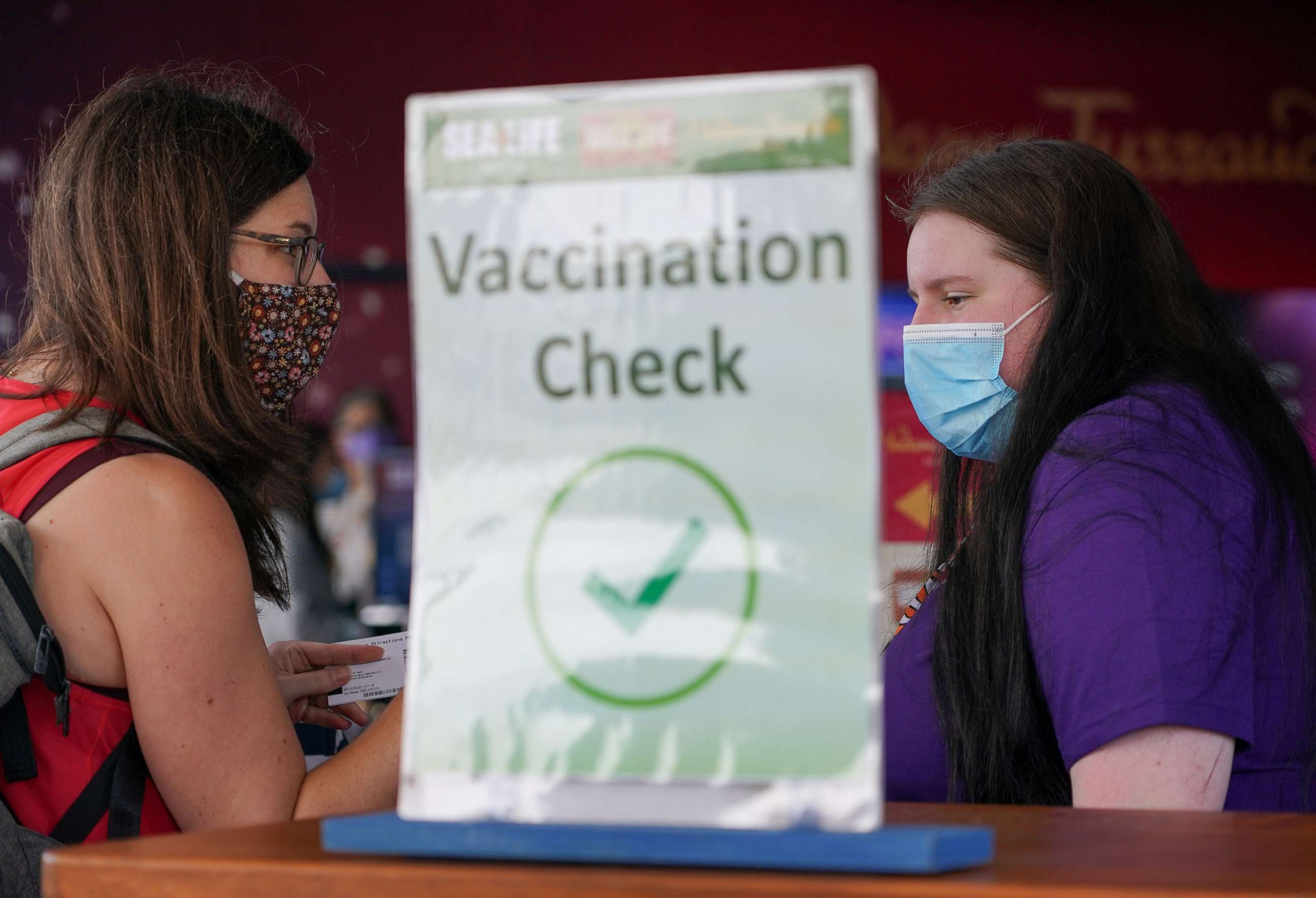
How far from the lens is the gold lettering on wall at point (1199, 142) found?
4.86 meters

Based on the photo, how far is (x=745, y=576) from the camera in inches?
27.4

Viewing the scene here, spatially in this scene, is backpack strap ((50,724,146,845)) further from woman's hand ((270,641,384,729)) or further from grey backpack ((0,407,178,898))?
woman's hand ((270,641,384,729))

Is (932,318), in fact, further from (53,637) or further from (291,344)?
(53,637)

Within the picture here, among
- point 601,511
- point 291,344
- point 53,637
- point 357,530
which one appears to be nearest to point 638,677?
point 601,511

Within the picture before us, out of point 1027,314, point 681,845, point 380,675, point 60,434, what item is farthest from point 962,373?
point 681,845

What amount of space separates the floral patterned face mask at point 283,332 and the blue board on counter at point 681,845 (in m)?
1.01

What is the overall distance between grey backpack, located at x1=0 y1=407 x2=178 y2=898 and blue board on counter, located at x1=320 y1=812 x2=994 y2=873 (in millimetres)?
661

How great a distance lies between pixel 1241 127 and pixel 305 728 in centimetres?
435

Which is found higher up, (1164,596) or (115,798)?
(1164,596)

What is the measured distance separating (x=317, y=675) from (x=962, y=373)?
36.8 inches

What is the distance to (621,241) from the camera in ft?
2.39

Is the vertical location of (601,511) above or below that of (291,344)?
below

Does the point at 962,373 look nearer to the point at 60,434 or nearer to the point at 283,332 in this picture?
the point at 283,332

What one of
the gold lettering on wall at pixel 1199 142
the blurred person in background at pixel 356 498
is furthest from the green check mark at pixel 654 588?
the gold lettering on wall at pixel 1199 142
